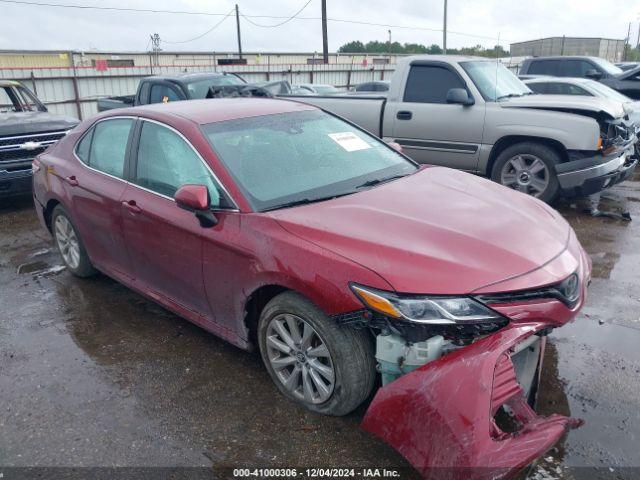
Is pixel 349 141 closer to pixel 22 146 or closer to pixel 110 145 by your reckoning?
pixel 110 145

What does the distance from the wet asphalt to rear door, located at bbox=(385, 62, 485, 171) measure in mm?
2905

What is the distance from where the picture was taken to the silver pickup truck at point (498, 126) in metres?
6.40

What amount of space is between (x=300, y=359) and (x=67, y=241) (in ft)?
9.96

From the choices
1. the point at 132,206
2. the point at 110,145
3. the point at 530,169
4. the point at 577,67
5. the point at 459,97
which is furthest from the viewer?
the point at 577,67

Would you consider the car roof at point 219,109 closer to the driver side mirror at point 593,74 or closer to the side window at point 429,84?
the side window at point 429,84

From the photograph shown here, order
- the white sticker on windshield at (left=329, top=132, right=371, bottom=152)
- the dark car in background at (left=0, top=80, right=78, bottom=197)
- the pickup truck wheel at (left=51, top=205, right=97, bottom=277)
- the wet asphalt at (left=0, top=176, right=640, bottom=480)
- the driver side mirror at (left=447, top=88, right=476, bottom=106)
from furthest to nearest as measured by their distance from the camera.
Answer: the dark car in background at (left=0, top=80, right=78, bottom=197) < the driver side mirror at (left=447, top=88, right=476, bottom=106) < the pickup truck wheel at (left=51, top=205, right=97, bottom=277) < the white sticker on windshield at (left=329, top=132, right=371, bottom=152) < the wet asphalt at (left=0, top=176, right=640, bottom=480)

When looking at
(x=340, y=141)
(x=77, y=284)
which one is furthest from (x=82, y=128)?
(x=340, y=141)

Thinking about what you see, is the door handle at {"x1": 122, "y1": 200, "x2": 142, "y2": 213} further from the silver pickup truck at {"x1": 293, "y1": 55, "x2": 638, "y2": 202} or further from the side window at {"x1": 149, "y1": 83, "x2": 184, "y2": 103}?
the side window at {"x1": 149, "y1": 83, "x2": 184, "y2": 103}

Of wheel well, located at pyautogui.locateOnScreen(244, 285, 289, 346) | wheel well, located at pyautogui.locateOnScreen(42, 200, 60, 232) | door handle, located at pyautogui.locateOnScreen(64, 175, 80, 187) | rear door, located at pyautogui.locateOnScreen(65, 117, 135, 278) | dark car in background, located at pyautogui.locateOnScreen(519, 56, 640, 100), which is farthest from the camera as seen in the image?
dark car in background, located at pyautogui.locateOnScreen(519, 56, 640, 100)

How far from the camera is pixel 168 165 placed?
143 inches

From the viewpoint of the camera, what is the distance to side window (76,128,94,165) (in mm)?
4508

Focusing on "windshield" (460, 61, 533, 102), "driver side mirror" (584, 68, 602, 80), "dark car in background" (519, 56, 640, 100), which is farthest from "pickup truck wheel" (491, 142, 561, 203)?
"driver side mirror" (584, 68, 602, 80)

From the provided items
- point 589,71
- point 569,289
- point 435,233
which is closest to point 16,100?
point 435,233

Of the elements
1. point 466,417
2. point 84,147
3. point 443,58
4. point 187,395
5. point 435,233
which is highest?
point 443,58
